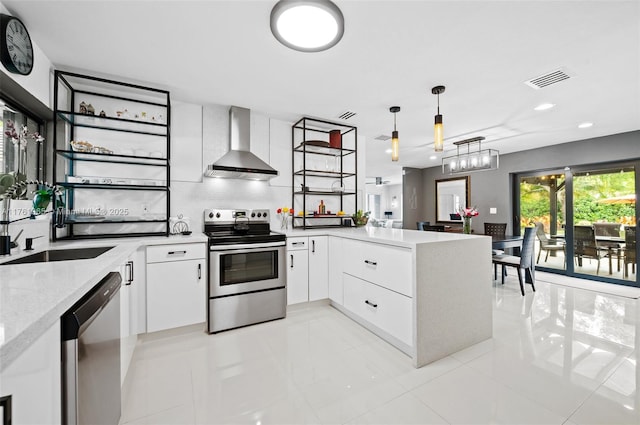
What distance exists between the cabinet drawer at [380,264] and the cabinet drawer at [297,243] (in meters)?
0.46

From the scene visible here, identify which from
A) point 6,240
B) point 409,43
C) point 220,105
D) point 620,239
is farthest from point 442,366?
point 620,239

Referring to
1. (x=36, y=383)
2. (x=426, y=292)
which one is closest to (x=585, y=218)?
(x=426, y=292)

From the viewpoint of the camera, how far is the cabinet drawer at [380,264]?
209cm

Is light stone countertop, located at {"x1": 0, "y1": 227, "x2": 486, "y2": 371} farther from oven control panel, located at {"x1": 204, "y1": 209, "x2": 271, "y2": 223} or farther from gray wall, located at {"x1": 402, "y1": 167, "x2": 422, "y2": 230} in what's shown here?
gray wall, located at {"x1": 402, "y1": 167, "x2": 422, "y2": 230}

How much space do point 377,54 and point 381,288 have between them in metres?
1.93

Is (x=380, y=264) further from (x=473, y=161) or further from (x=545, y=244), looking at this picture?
(x=545, y=244)

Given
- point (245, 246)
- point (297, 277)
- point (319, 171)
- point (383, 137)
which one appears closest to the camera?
point (245, 246)

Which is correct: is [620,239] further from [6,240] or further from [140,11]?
[6,240]

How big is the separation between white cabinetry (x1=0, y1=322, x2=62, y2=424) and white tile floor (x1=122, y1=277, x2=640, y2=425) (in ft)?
3.11

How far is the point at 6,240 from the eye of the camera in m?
1.51

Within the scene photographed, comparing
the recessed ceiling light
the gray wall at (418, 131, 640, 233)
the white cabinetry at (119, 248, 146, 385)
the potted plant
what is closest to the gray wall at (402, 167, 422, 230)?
the gray wall at (418, 131, 640, 233)

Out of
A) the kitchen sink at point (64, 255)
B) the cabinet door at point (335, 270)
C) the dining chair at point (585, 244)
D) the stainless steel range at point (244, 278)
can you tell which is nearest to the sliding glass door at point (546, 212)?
the dining chair at point (585, 244)

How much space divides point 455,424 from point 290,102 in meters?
3.09

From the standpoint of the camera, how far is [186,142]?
311 centimetres
